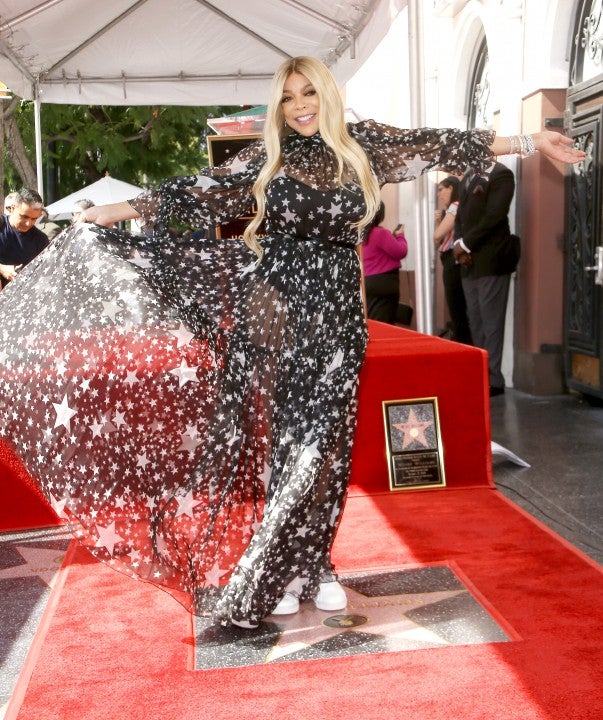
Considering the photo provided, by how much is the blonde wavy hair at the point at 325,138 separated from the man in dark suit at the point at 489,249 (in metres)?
4.70

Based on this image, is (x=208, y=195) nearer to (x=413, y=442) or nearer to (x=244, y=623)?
(x=244, y=623)

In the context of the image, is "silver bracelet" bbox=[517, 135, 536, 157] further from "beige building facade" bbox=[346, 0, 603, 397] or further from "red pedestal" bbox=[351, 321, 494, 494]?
"beige building facade" bbox=[346, 0, 603, 397]

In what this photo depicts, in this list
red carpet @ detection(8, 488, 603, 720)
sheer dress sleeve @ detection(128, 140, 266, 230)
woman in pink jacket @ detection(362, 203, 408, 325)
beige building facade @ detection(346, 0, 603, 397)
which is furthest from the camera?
woman in pink jacket @ detection(362, 203, 408, 325)

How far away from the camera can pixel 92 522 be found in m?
3.18

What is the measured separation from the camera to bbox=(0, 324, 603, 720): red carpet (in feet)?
8.47

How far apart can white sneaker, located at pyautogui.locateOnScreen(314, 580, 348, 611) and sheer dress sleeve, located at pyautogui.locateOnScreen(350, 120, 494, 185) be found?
4.80 feet

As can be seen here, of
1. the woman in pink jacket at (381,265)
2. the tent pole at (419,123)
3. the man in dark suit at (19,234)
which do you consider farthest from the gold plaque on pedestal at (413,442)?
the woman in pink jacket at (381,265)

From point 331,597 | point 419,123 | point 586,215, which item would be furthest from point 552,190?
point 331,597

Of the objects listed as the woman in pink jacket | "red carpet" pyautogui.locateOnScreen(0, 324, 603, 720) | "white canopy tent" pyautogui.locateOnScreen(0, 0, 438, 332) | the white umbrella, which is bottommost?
"red carpet" pyautogui.locateOnScreen(0, 324, 603, 720)

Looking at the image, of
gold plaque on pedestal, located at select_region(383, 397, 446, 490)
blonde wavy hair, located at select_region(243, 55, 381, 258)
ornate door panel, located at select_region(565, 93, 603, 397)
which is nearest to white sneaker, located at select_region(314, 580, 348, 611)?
blonde wavy hair, located at select_region(243, 55, 381, 258)

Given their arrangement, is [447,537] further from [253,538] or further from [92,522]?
[92,522]

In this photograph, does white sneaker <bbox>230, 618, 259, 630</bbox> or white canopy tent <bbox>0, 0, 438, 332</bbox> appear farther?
white canopy tent <bbox>0, 0, 438, 332</bbox>

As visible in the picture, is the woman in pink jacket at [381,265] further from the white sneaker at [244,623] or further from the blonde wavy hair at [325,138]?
the white sneaker at [244,623]

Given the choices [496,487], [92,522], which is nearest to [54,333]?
[92,522]
